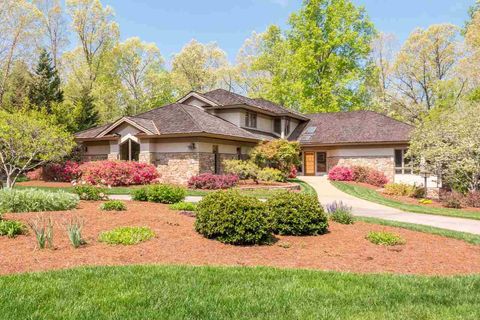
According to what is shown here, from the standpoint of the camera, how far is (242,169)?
23.9m

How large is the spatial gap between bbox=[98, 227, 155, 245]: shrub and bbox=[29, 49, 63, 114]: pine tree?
25848 millimetres

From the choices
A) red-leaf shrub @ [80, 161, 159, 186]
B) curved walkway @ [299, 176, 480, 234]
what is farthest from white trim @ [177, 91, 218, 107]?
curved walkway @ [299, 176, 480, 234]

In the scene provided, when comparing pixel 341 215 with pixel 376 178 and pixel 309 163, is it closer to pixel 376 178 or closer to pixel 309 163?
pixel 376 178

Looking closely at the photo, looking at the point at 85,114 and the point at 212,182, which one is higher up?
the point at 85,114

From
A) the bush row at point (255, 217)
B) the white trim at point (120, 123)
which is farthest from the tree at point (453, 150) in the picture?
the white trim at point (120, 123)

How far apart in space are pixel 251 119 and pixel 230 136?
20.6 ft

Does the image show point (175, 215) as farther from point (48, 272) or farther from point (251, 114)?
point (251, 114)

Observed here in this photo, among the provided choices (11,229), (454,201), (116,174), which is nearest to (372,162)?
(454,201)

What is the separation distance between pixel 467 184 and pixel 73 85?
38.8 m

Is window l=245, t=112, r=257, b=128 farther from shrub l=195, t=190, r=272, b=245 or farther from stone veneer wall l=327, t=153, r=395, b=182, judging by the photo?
shrub l=195, t=190, r=272, b=245

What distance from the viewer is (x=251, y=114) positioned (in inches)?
1217

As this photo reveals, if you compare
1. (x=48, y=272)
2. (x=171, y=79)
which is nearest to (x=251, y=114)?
(x=171, y=79)

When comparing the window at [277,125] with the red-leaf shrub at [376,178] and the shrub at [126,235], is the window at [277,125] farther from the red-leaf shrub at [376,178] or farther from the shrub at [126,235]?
the shrub at [126,235]

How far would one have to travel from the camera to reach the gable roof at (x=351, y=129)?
99.2ft
